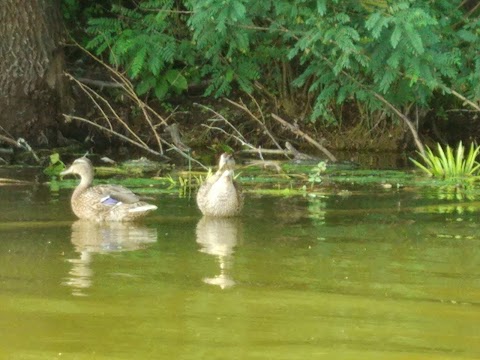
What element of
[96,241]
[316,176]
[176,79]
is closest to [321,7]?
[316,176]

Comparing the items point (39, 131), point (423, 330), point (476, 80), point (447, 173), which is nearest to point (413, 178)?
point (447, 173)

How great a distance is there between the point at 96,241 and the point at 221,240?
976 mm

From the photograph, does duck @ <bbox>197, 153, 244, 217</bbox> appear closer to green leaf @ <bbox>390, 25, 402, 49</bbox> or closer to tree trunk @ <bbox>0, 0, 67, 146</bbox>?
green leaf @ <bbox>390, 25, 402, 49</bbox>

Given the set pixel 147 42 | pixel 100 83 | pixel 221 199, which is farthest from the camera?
pixel 100 83

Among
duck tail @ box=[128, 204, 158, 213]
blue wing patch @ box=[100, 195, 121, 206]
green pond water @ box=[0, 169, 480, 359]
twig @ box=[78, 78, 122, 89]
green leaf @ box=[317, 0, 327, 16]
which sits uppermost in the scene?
green leaf @ box=[317, 0, 327, 16]

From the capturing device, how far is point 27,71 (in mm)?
17484

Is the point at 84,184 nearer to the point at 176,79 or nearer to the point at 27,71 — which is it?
the point at 27,71

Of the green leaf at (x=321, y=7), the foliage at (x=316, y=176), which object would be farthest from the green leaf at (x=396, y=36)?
the foliage at (x=316, y=176)

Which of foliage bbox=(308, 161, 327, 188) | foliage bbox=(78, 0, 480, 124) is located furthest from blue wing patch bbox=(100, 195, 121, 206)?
foliage bbox=(78, 0, 480, 124)

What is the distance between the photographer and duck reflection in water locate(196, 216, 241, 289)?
27.1 feet

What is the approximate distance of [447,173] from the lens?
557 inches

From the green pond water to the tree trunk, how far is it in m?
5.52

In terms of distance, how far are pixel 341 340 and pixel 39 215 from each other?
5196mm

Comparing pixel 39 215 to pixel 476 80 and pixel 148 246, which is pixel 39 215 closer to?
pixel 148 246
